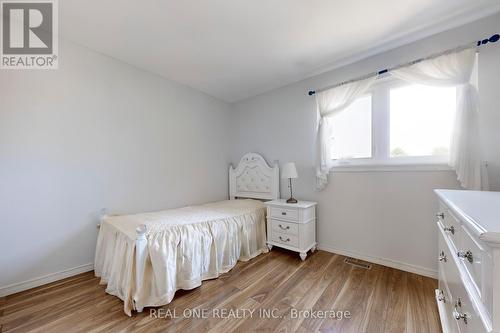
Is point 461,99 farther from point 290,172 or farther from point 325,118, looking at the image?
point 290,172

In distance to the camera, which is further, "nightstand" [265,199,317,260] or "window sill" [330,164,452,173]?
"nightstand" [265,199,317,260]

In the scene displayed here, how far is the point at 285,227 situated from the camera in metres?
2.39

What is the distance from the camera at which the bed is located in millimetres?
1521

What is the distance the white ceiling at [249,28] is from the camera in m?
1.55

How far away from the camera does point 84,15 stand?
1650 mm

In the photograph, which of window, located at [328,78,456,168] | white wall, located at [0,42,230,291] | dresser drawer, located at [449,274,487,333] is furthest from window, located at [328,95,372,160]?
white wall, located at [0,42,230,291]

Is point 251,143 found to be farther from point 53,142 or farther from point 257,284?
point 53,142

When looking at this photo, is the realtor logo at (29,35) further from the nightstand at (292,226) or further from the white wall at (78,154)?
the nightstand at (292,226)

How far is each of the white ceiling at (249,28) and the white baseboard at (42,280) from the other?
230 centimetres

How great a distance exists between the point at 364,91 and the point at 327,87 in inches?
17.1

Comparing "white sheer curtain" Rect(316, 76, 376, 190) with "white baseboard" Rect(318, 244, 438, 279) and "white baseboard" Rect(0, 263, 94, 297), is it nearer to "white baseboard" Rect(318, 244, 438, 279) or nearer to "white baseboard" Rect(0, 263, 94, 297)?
"white baseboard" Rect(318, 244, 438, 279)

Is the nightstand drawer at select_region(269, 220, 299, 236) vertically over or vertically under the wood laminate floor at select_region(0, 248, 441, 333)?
over

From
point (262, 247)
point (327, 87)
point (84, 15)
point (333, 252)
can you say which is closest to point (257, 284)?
point (262, 247)

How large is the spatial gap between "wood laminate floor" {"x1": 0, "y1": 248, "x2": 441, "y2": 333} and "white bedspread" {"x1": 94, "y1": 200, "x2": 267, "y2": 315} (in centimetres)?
11
